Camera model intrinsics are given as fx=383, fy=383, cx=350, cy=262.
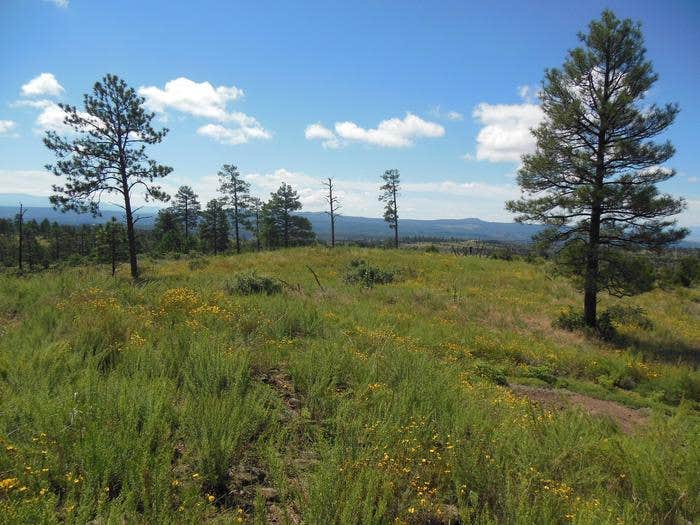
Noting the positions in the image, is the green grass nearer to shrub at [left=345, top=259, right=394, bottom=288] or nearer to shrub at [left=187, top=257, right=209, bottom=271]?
shrub at [left=345, top=259, right=394, bottom=288]

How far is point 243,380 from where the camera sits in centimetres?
451

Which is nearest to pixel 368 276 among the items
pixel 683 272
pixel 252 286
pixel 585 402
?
pixel 252 286

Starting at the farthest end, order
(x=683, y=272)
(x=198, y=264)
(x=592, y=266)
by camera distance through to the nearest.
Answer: (x=683, y=272) < (x=198, y=264) < (x=592, y=266)

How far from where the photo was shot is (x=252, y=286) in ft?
44.1

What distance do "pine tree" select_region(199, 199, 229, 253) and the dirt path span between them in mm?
57800

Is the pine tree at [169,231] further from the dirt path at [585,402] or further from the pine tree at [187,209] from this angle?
the dirt path at [585,402]

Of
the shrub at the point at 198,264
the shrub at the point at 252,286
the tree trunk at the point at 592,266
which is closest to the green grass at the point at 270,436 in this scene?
the shrub at the point at 252,286

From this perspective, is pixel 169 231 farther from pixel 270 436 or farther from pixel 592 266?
pixel 270 436

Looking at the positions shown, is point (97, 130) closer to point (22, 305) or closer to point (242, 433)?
point (22, 305)

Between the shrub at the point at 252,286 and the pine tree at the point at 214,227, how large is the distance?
163ft

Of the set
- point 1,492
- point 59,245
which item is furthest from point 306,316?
point 59,245

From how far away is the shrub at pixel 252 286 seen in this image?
511 inches

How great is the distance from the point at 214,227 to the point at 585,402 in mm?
61199

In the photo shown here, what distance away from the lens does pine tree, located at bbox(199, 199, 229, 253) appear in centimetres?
6153
